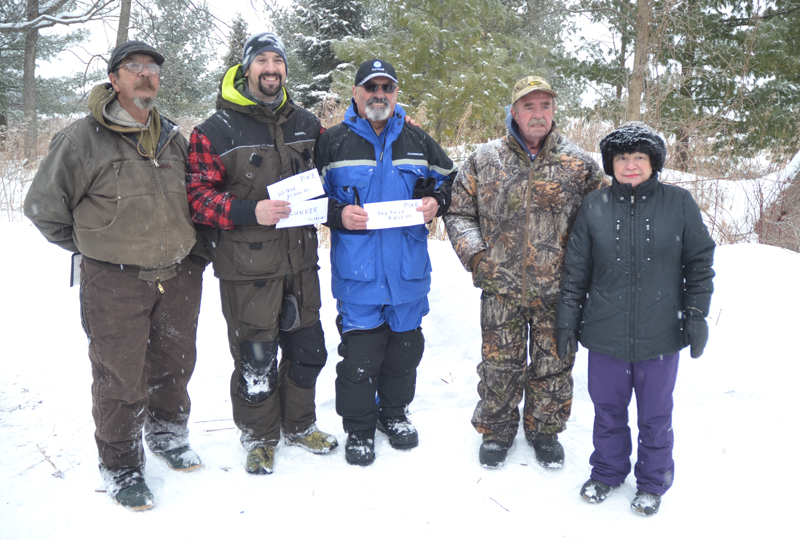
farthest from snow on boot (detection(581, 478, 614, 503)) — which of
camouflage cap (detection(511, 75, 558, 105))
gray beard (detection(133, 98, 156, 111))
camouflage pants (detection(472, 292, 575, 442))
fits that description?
gray beard (detection(133, 98, 156, 111))

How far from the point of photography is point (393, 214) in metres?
2.82

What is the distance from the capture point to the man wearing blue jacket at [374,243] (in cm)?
287

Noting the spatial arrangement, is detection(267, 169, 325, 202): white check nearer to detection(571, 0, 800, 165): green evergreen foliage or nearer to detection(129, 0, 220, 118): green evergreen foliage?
detection(129, 0, 220, 118): green evergreen foliage

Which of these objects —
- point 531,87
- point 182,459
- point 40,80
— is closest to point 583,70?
point 531,87

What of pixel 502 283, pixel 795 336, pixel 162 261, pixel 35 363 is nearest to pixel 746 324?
pixel 795 336

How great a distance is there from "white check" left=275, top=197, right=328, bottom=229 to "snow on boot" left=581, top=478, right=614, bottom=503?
2.06 m

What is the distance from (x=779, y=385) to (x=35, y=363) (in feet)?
18.7

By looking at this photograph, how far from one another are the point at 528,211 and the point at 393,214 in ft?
2.48

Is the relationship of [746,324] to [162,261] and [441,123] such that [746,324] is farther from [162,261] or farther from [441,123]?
[441,123]

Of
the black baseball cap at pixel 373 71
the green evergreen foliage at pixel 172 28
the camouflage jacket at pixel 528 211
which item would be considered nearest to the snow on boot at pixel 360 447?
the camouflage jacket at pixel 528 211

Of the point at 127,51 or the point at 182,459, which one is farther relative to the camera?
the point at 182,459

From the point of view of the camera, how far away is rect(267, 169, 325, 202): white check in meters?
2.69

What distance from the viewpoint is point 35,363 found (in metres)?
4.24

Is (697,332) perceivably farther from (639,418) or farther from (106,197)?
(106,197)
